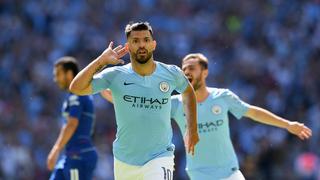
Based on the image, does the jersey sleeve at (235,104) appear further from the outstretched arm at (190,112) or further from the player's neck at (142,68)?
the player's neck at (142,68)

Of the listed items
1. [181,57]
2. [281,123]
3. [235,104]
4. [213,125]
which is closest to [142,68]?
[213,125]

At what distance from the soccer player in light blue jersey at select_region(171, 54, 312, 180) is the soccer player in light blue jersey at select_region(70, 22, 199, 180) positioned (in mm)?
1455

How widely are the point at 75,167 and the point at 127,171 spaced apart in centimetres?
283

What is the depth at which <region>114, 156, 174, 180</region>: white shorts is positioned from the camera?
29.6 ft

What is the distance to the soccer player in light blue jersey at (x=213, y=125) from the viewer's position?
10578mm

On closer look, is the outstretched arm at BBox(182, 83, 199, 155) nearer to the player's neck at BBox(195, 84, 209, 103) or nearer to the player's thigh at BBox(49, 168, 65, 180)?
the player's neck at BBox(195, 84, 209, 103)

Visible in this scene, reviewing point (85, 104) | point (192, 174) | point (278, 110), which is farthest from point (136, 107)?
point (278, 110)

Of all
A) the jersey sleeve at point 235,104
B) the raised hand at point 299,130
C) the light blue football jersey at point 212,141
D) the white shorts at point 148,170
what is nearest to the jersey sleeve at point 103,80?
the white shorts at point 148,170

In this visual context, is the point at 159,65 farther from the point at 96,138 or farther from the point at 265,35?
the point at 265,35

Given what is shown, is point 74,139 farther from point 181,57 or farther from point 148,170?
point 181,57

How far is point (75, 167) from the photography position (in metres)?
11.8

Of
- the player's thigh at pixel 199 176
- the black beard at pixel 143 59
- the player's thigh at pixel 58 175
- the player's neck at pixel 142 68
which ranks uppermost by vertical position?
A: the black beard at pixel 143 59

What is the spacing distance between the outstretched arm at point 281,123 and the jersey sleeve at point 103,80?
2425 millimetres

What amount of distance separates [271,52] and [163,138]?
52.0ft
